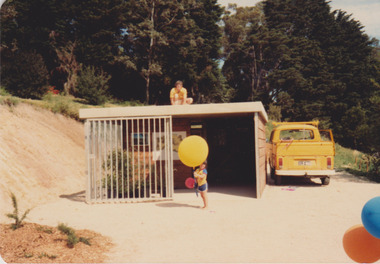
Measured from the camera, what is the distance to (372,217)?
3.56 meters

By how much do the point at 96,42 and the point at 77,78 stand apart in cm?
494

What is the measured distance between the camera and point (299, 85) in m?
38.2

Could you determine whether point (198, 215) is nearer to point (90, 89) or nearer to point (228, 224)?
point (228, 224)

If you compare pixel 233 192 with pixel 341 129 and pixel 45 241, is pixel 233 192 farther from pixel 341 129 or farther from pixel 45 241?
pixel 341 129

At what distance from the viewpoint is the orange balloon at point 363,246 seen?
386cm

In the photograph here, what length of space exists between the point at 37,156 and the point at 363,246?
544 inches

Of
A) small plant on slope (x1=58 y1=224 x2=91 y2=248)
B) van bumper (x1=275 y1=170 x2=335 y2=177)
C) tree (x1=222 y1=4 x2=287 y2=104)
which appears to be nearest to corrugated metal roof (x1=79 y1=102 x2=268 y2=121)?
van bumper (x1=275 y1=170 x2=335 y2=177)

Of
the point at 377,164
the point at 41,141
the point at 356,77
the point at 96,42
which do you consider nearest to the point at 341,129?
the point at 356,77

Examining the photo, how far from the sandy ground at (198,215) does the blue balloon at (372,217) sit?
187 centimetres

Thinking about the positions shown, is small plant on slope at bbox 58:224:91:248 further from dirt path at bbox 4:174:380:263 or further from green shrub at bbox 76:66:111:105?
green shrub at bbox 76:66:111:105

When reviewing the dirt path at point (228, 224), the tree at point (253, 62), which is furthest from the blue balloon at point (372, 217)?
the tree at point (253, 62)

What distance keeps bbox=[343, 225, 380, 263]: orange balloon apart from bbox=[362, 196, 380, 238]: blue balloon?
251mm

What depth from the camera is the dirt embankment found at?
11641 mm

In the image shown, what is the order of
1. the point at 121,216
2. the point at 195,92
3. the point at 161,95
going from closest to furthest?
the point at 121,216 → the point at 161,95 → the point at 195,92
